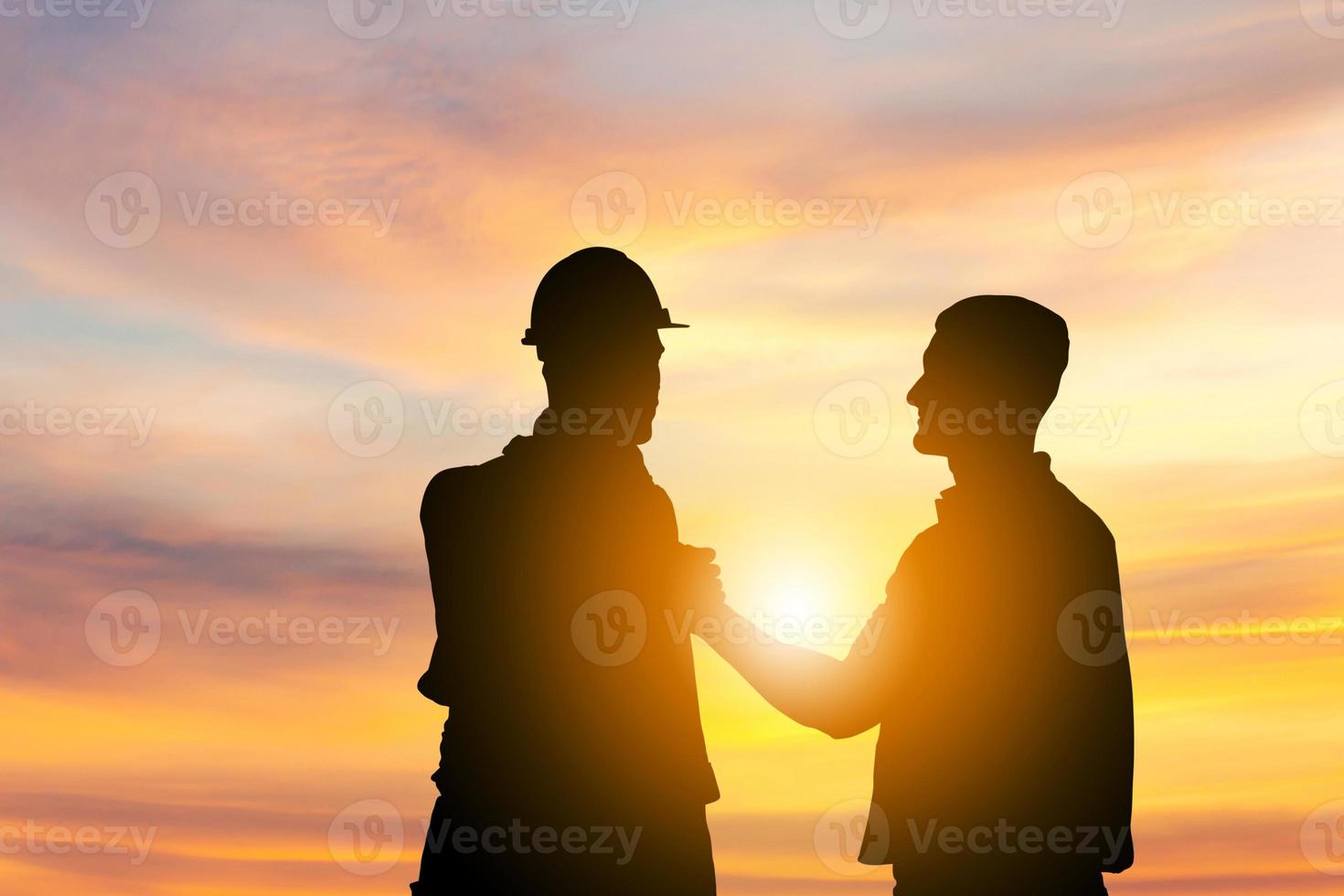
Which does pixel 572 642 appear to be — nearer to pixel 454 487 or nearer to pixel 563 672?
pixel 563 672

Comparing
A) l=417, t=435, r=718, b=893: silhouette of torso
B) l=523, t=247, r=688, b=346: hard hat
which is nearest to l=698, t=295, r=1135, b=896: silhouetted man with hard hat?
l=417, t=435, r=718, b=893: silhouette of torso

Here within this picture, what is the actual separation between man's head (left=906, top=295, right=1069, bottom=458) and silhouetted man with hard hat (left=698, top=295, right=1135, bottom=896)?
11mm

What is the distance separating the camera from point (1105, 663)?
1084cm

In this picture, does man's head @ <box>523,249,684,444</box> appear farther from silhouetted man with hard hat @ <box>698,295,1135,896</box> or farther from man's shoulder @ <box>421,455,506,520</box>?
silhouetted man with hard hat @ <box>698,295,1135,896</box>

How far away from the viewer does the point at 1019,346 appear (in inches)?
431

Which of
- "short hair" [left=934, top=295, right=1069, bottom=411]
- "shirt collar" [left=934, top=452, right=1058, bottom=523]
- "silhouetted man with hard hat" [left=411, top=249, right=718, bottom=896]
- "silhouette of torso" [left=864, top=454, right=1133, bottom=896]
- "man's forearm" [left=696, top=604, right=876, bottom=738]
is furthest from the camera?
"man's forearm" [left=696, top=604, right=876, bottom=738]

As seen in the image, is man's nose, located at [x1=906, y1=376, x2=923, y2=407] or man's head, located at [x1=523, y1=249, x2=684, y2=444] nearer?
man's head, located at [x1=523, y1=249, x2=684, y2=444]

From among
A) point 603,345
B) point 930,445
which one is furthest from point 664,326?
point 930,445

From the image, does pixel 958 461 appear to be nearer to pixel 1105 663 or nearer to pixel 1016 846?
pixel 1105 663

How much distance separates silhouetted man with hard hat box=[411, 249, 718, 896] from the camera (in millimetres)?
10055

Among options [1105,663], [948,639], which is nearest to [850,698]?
[948,639]

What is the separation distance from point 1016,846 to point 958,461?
2.53 meters

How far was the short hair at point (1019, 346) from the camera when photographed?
10914mm

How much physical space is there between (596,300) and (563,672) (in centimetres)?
232
